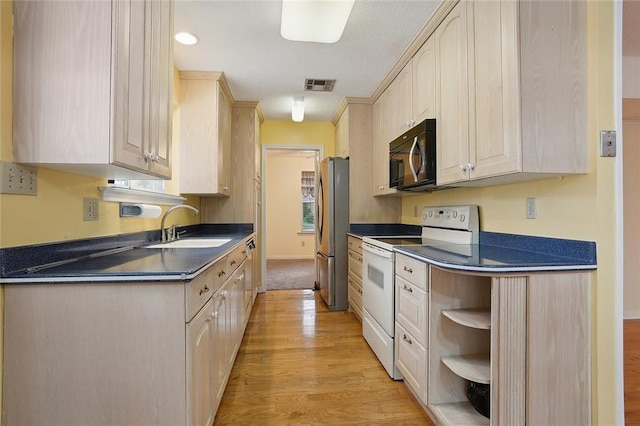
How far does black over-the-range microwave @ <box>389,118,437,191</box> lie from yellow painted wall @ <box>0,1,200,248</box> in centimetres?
204

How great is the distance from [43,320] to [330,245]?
280 centimetres

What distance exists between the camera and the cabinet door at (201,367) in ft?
3.96

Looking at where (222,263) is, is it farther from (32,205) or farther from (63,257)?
(32,205)

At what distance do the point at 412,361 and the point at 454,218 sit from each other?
1068 mm

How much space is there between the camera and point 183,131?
9.71ft

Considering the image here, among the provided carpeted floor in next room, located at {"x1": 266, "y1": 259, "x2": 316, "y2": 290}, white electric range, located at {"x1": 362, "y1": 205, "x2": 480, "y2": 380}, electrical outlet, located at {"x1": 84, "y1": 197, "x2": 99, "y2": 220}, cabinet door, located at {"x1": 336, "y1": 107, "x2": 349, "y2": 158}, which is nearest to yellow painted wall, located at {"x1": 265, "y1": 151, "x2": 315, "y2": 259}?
carpeted floor in next room, located at {"x1": 266, "y1": 259, "x2": 316, "y2": 290}

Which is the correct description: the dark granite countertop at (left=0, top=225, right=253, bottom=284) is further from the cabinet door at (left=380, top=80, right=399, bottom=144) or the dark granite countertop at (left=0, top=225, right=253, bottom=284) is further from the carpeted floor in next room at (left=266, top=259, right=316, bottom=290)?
the carpeted floor in next room at (left=266, top=259, right=316, bottom=290)

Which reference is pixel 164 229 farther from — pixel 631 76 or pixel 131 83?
pixel 631 76

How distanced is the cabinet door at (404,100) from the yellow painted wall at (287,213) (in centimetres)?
464

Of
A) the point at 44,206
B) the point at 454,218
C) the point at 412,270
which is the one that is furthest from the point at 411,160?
the point at 44,206

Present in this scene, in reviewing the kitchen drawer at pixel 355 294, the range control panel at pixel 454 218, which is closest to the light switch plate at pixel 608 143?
the range control panel at pixel 454 218

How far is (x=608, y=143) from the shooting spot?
4.46 ft

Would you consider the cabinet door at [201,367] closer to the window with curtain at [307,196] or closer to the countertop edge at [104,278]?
the countertop edge at [104,278]

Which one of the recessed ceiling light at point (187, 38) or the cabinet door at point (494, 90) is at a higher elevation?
the recessed ceiling light at point (187, 38)
